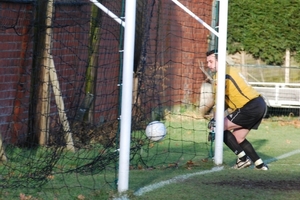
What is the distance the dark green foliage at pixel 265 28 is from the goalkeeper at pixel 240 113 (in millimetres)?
9938

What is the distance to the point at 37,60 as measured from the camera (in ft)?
37.9

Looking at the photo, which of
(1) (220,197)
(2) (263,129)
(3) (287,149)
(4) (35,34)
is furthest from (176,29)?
(1) (220,197)

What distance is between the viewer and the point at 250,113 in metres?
10.6

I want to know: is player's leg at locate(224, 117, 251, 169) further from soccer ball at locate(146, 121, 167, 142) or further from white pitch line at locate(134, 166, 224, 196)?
soccer ball at locate(146, 121, 167, 142)

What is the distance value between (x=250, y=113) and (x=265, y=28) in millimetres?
10340

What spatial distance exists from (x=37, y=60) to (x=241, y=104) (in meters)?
3.22

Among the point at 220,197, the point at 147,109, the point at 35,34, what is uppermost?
the point at 35,34

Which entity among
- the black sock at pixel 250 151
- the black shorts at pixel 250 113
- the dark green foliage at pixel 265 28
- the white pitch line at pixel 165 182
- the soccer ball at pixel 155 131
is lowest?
the white pitch line at pixel 165 182

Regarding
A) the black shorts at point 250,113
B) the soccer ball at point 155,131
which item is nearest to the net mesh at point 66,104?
the soccer ball at point 155,131

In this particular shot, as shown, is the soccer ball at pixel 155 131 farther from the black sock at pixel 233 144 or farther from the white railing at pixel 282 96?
the white railing at pixel 282 96

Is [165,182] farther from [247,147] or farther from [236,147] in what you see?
[247,147]

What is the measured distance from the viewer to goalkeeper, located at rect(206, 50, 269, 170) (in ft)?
34.8

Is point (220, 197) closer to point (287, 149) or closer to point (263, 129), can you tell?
point (287, 149)

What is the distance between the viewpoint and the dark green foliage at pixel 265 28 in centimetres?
2031
